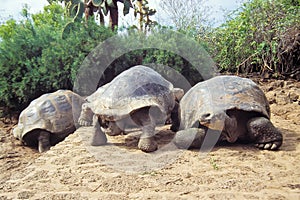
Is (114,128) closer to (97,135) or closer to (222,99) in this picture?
(97,135)

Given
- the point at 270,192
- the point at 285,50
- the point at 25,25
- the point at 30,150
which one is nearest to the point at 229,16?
the point at 285,50

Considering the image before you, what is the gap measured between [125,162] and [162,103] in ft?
2.68

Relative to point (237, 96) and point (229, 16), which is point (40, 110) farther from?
point (229, 16)

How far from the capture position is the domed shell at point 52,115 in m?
4.74

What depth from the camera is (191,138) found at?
317cm

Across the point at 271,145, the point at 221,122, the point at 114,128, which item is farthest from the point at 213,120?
the point at 114,128

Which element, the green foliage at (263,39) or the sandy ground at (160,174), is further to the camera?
the green foliage at (263,39)

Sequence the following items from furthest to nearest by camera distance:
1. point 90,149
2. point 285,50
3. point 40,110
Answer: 1. point 285,50
2. point 40,110
3. point 90,149

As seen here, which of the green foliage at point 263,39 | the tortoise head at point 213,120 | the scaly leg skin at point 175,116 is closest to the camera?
the tortoise head at point 213,120

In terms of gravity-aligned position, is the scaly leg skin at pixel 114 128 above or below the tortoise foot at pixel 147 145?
above

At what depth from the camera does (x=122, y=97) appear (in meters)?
3.24

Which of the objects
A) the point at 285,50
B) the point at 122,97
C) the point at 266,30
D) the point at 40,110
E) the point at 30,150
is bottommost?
the point at 30,150

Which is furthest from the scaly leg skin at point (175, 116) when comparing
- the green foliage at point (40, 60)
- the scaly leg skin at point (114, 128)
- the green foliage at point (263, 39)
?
the green foliage at point (263, 39)

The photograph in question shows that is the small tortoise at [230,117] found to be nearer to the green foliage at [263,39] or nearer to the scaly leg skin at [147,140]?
the scaly leg skin at [147,140]
